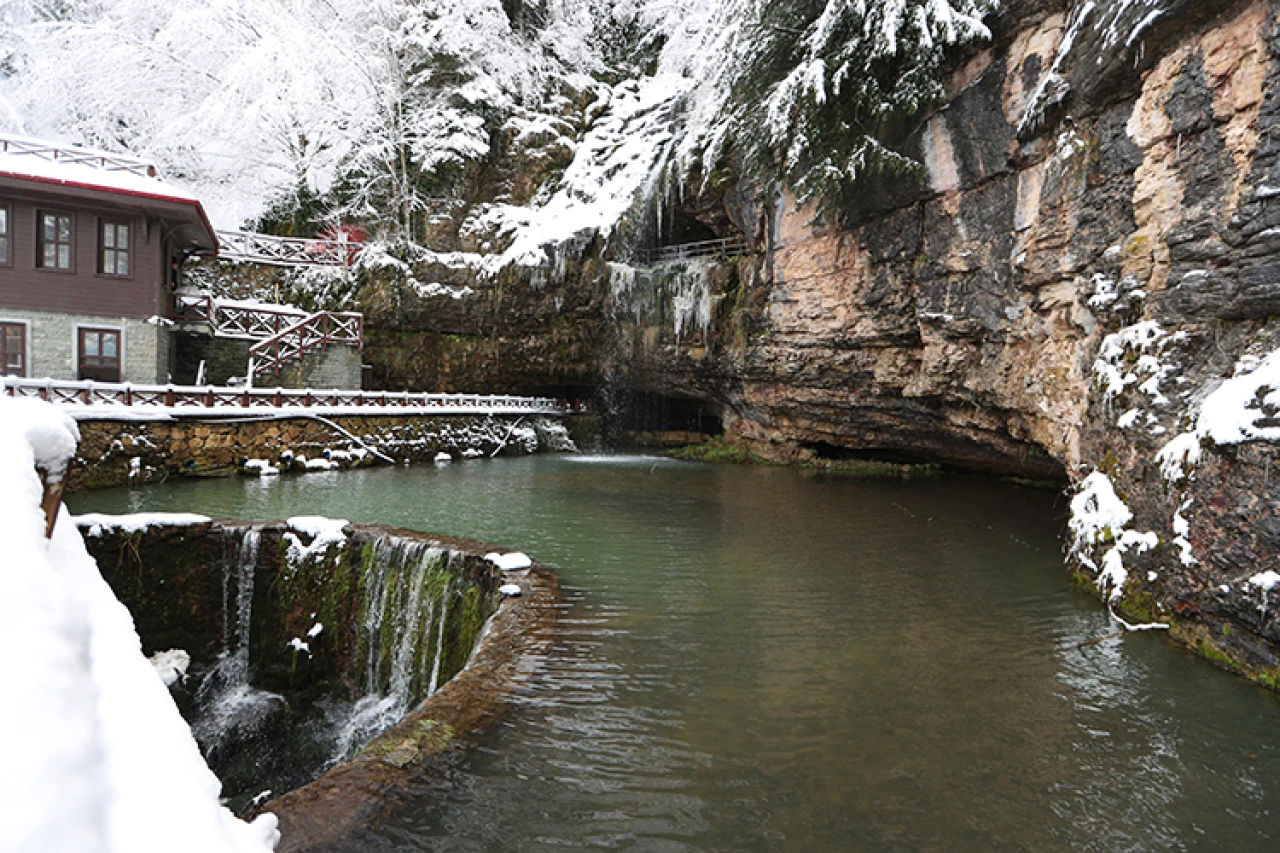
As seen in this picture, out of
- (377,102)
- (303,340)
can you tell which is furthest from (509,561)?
(377,102)

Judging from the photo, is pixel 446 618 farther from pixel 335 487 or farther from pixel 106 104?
pixel 106 104

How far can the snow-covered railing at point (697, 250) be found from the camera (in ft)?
70.7

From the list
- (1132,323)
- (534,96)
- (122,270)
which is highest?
(534,96)

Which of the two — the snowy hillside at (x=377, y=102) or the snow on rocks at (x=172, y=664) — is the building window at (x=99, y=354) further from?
the snow on rocks at (x=172, y=664)

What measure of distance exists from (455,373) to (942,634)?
72.7 ft

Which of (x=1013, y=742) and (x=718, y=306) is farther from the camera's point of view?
(x=718, y=306)

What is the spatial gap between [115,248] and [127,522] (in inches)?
513

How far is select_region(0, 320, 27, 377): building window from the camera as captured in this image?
15.8 m

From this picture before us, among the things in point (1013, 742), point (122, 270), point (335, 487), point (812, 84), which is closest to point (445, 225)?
point (122, 270)

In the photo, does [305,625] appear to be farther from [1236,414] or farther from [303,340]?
[303,340]

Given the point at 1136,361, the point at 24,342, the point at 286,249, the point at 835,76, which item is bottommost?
the point at 1136,361

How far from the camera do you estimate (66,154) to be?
54.3ft

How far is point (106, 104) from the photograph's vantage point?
24188 millimetres

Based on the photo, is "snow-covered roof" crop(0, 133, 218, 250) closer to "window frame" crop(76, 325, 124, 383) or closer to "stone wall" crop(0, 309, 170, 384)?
"stone wall" crop(0, 309, 170, 384)
